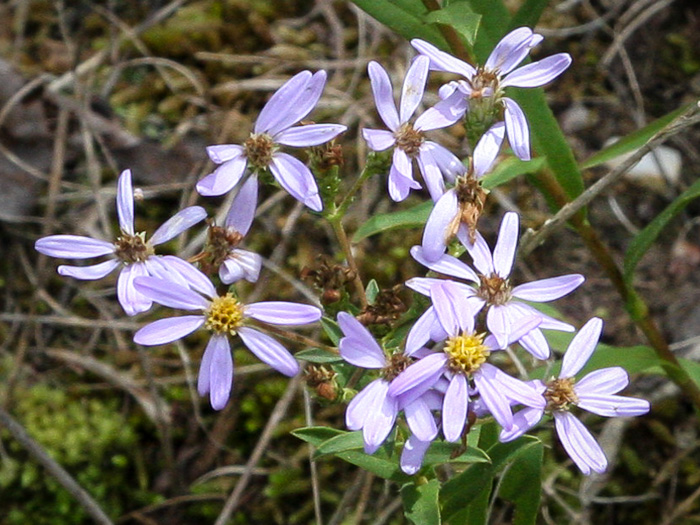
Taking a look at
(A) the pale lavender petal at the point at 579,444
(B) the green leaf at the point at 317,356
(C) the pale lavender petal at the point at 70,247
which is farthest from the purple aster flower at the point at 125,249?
(A) the pale lavender petal at the point at 579,444

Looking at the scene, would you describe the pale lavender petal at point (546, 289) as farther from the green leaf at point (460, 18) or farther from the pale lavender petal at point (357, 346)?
the green leaf at point (460, 18)

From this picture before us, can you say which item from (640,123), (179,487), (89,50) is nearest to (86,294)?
(179,487)

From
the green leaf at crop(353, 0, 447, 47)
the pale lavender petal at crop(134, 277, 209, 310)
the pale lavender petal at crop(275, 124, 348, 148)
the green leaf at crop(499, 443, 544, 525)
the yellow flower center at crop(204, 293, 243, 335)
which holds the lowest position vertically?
the green leaf at crop(499, 443, 544, 525)

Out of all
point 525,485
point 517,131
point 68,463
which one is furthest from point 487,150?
point 68,463

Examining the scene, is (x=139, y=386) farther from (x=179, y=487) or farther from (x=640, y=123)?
(x=640, y=123)

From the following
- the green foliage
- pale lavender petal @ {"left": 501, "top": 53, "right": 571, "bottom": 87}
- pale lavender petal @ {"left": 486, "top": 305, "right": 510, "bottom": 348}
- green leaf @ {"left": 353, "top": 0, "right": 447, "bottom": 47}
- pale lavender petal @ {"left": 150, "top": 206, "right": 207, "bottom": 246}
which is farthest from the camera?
the green foliage

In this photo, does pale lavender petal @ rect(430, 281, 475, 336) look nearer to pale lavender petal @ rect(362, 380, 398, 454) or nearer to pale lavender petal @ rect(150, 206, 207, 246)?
pale lavender petal @ rect(362, 380, 398, 454)

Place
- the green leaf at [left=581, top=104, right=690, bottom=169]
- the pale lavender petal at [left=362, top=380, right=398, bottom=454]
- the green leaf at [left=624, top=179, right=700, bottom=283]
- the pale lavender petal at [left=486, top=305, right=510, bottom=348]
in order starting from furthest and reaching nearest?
the green leaf at [left=581, top=104, right=690, bottom=169], the green leaf at [left=624, top=179, right=700, bottom=283], the pale lavender petal at [left=486, top=305, right=510, bottom=348], the pale lavender petal at [left=362, top=380, right=398, bottom=454]

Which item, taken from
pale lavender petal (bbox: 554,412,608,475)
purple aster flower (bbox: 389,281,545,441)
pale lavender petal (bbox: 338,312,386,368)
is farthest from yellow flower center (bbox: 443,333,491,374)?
pale lavender petal (bbox: 554,412,608,475)

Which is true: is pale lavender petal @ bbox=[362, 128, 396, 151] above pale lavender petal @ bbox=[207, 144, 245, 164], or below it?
below
